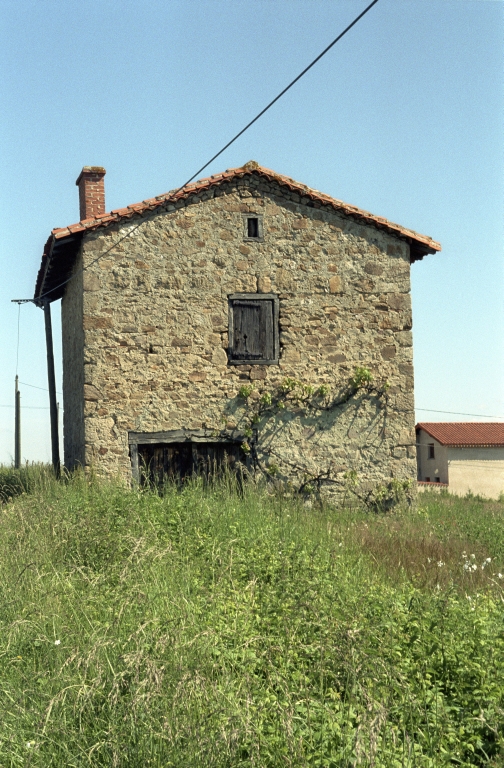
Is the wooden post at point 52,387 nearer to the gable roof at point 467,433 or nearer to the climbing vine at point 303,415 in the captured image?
the climbing vine at point 303,415

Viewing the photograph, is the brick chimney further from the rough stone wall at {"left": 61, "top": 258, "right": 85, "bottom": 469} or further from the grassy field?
the grassy field

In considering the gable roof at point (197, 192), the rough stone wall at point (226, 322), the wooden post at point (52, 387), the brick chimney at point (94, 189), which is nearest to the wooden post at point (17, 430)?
the wooden post at point (52, 387)

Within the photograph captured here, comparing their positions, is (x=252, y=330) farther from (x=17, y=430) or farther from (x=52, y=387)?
(x=17, y=430)

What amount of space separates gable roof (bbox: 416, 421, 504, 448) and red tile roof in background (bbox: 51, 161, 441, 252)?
2436 cm

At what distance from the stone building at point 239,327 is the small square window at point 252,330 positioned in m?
0.02

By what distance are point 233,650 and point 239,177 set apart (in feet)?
32.8

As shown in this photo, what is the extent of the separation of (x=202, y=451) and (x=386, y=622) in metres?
8.08

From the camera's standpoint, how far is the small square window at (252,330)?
13438mm

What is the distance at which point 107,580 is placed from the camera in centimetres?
666

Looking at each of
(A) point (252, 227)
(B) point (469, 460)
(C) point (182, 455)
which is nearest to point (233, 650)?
(C) point (182, 455)

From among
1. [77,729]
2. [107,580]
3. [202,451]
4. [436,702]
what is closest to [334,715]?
[436,702]

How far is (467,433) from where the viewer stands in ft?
127

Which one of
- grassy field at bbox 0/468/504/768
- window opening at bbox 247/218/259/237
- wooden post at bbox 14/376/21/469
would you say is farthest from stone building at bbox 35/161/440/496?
wooden post at bbox 14/376/21/469

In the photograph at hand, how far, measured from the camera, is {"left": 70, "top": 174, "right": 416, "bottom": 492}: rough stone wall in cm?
1302
